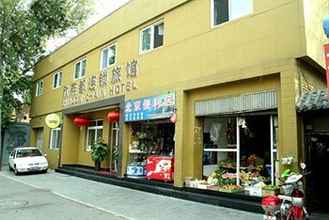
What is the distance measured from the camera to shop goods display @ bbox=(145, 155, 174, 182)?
1303 centimetres

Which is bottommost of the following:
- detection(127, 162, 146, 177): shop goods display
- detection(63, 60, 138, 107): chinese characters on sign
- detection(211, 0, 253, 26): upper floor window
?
detection(127, 162, 146, 177): shop goods display

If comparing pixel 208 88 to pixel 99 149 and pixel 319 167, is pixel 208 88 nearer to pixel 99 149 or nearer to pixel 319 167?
pixel 319 167

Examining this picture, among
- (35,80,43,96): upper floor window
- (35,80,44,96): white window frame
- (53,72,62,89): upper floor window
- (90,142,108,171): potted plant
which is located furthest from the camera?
(35,80,43,96): upper floor window

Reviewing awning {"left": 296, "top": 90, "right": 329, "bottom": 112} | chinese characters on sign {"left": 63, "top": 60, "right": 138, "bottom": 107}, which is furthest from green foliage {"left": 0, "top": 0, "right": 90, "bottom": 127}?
awning {"left": 296, "top": 90, "right": 329, "bottom": 112}

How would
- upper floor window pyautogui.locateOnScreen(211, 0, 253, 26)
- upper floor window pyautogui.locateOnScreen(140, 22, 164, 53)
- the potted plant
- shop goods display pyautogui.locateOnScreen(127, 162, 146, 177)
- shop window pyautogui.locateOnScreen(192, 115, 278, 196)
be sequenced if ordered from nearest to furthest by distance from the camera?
shop window pyautogui.locateOnScreen(192, 115, 278, 196) < upper floor window pyautogui.locateOnScreen(211, 0, 253, 26) < upper floor window pyautogui.locateOnScreen(140, 22, 164, 53) < shop goods display pyautogui.locateOnScreen(127, 162, 146, 177) < the potted plant

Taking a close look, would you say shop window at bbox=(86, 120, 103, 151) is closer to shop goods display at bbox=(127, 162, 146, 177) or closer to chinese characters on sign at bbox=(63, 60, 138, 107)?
chinese characters on sign at bbox=(63, 60, 138, 107)

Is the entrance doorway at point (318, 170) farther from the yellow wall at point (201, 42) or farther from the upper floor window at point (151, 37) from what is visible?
the upper floor window at point (151, 37)

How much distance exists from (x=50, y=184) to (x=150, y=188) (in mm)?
5148

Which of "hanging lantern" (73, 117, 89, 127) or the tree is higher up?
the tree

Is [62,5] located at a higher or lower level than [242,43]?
higher

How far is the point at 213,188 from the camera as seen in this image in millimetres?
11125

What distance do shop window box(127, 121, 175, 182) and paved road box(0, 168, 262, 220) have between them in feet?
3.10

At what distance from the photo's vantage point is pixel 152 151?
14930 millimetres

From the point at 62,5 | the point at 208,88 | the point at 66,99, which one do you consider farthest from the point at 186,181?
the point at 62,5
